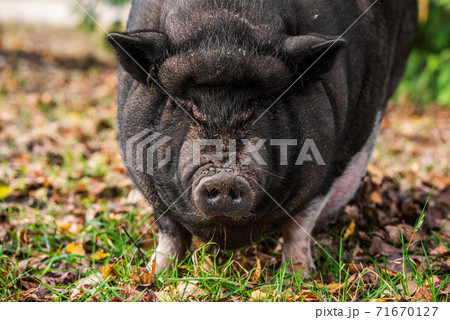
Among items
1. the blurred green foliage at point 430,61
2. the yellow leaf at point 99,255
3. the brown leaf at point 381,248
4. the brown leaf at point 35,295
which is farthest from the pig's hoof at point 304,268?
the blurred green foliage at point 430,61

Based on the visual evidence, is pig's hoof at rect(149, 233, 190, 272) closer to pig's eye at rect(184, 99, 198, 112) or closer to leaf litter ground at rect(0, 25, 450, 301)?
leaf litter ground at rect(0, 25, 450, 301)

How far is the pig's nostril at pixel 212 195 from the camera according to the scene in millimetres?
2930

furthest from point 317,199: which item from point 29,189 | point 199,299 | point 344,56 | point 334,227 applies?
point 29,189

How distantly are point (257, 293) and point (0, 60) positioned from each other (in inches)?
371

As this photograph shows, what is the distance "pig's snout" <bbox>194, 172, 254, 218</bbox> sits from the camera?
287 cm

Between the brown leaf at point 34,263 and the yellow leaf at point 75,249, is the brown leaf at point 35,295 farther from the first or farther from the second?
the yellow leaf at point 75,249

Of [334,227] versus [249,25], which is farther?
[334,227]

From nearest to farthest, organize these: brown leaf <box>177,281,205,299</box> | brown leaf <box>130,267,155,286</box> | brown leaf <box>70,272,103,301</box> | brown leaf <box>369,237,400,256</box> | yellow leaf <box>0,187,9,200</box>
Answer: brown leaf <box>177,281,205,299</box>, brown leaf <box>70,272,103,301</box>, brown leaf <box>130,267,155,286</box>, brown leaf <box>369,237,400,256</box>, yellow leaf <box>0,187,9,200</box>

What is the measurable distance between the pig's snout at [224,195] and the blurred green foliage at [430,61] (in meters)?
6.65

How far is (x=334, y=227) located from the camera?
185 inches

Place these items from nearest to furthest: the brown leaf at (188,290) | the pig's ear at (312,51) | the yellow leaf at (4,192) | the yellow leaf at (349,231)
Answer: the pig's ear at (312,51)
the brown leaf at (188,290)
the yellow leaf at (349,231)
the yellow leaf at (4,192)

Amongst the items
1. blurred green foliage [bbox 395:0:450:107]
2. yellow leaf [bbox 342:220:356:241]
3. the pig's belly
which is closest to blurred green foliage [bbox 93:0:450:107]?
blurred green foliage [bbox 395:0:450:107]

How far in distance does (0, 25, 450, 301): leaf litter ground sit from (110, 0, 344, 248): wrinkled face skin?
0.49 m

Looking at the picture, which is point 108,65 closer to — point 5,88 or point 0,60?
point 0,60
